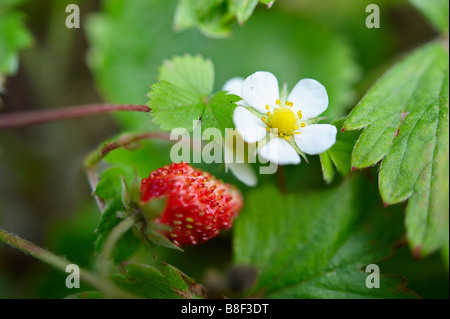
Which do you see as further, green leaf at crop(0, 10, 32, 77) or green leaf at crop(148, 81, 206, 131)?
green leaf at crop(0, 10, 32, 77)

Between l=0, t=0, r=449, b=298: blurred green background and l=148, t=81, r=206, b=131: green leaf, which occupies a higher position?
l=0, t=0, r=449, b=298: blurred green background

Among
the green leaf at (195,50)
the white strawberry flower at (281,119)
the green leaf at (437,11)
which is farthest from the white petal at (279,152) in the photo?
the green leaf at (437,11)

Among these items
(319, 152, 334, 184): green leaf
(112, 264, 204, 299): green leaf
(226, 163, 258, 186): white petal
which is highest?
(226, 163, 258, 186): white petal

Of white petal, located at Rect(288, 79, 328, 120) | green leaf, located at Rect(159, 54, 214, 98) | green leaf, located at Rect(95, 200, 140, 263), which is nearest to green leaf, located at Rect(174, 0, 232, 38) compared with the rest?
green leaf, located at Rect(159, 54, 214, 98)

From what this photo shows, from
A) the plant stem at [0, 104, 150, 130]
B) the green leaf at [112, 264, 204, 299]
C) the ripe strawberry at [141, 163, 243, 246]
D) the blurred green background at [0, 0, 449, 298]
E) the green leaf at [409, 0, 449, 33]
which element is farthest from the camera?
the blurred green background at [0, 0, 449, 298]

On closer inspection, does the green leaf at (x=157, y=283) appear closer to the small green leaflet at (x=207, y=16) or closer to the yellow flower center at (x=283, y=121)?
the yellow flower center at (x=283, y=121)

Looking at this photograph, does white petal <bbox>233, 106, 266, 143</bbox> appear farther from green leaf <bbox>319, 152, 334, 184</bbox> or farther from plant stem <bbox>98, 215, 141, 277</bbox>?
plant stem <bbox>98, 215, 141, 277</bbox>

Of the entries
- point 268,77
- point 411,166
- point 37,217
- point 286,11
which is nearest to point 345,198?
point 411,166

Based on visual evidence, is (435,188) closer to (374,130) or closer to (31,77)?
(374,130)
